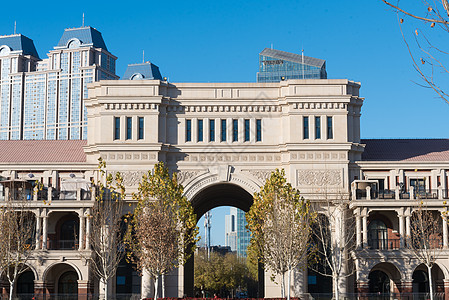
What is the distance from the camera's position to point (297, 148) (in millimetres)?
63438

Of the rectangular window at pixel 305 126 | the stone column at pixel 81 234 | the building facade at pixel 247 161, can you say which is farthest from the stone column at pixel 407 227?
the stone column at pixel 81 234

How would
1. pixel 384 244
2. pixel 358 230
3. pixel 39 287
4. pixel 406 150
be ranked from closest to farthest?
1. pixel 39 287
2. pixel 358 230
3. pixel 384 244
4. pixel 406 150

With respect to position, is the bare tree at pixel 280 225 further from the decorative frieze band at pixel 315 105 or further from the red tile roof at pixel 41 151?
the red tile roof at pixel 41 151

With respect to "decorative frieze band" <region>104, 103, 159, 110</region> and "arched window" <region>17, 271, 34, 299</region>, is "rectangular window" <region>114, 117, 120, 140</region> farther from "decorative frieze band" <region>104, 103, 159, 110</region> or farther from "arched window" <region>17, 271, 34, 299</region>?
"arched window" <region>17, 271, 34, 299</region>

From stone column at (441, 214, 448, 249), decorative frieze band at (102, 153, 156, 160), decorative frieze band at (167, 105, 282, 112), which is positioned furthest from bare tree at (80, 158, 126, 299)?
stone column at (441, 214, 448, 249)

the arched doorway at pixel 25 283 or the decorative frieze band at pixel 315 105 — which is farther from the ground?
the decorative frieze band at pixel 315 105

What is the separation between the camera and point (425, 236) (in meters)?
60.7

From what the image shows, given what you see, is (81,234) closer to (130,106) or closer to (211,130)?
(130,106)

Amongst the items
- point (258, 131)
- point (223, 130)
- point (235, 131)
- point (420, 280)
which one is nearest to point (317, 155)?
point (258, 131)

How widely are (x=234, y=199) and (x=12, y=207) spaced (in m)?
25.6

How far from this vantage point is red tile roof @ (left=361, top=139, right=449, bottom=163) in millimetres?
67750

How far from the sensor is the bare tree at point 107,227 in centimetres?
5653

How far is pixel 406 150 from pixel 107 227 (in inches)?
1178

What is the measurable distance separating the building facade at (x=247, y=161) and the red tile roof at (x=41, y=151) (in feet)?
2.94
